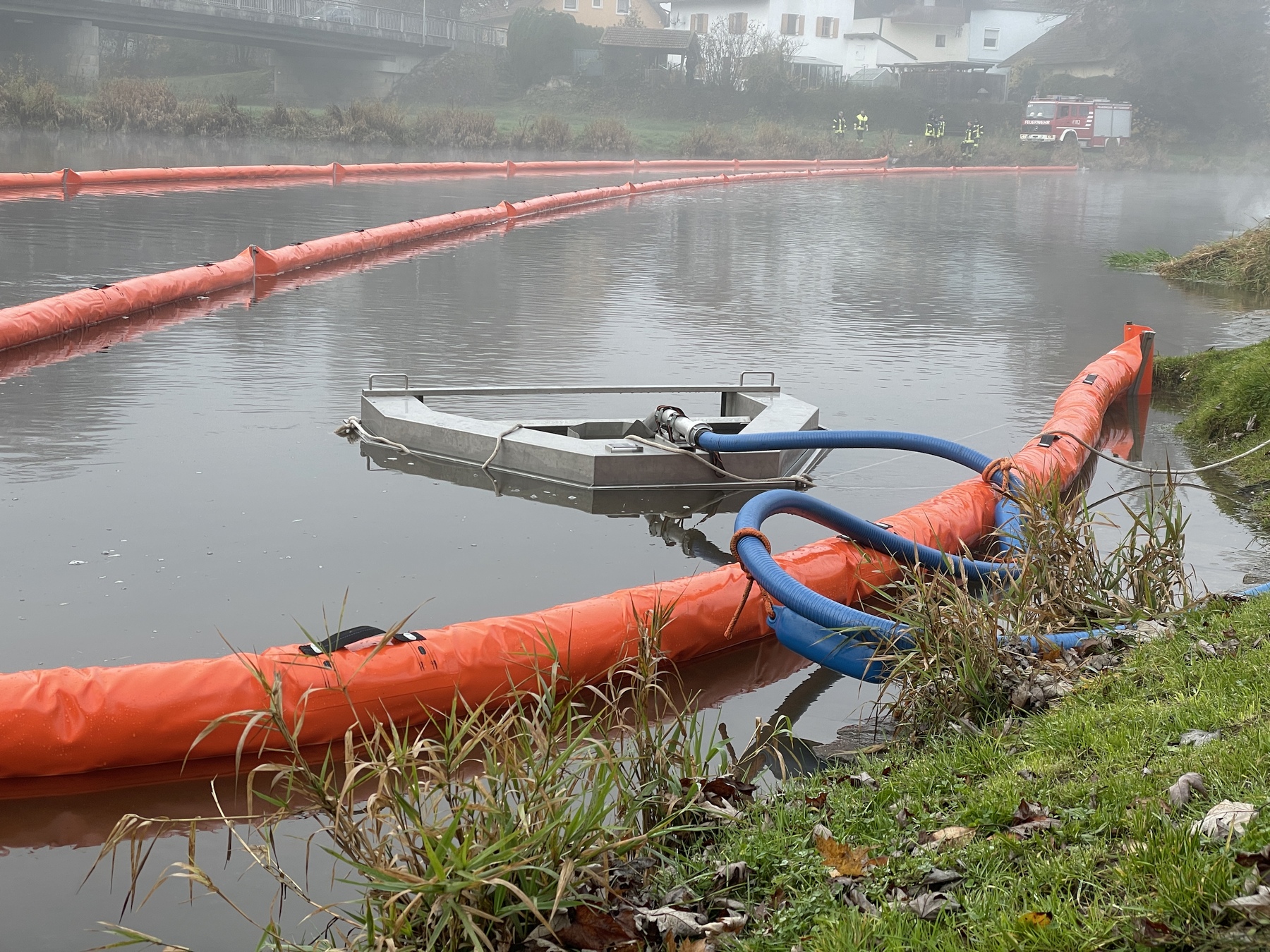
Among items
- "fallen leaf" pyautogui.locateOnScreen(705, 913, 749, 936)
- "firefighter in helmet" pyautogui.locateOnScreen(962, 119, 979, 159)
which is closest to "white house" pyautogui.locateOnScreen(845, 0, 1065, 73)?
"firefighter in helmet" pyautogui.locateOnScreen(962, 119, 979, 159)

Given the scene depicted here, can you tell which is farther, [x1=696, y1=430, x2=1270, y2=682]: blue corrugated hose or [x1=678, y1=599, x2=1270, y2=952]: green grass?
[x1=696, y1=430, x2=1270, y2=682]: blue corrugated hose

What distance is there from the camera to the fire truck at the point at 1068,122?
5372 cm

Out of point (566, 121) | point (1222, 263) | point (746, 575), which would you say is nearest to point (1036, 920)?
point (746, 575)

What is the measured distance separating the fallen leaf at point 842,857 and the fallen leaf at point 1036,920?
55 cm

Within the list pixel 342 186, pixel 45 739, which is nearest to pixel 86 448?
pixel 45 739

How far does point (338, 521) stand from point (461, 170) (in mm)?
24447

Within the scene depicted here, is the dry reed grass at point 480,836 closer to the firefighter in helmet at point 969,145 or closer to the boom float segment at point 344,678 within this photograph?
the boom float segment at point 344,678

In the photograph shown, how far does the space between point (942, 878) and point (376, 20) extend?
175ft

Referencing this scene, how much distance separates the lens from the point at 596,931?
9.70 ft

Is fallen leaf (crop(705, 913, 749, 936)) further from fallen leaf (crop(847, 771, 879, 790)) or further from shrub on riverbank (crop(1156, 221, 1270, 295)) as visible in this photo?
shrub on riverbank (crop(1156, 221, 1270, 295))

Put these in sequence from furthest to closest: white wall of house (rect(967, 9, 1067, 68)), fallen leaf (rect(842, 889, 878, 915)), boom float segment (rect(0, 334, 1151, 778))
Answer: white wall of house (rect(967, 9, 1067, 68)) → boom float segment (rect(0, 334, 1151, 778)) → fallen leaf (rect(842, 889, 878, 915))

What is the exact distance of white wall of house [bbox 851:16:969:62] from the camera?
2990 inches

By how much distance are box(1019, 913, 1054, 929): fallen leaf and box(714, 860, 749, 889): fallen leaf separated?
0.81 metres

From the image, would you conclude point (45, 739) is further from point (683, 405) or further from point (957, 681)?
point (683, 405)
